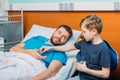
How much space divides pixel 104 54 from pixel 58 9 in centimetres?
100

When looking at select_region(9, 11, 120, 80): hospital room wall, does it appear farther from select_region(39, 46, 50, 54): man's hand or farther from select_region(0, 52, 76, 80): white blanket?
select_region(39, 46, 50, 54): man's hand

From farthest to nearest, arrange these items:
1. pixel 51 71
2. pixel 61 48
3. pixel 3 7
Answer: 1. pixel 3 7
2. pixel 61 48
3. pixel 51 71

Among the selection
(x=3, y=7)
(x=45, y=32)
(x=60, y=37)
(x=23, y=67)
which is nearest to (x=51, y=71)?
(x=23, y=67)

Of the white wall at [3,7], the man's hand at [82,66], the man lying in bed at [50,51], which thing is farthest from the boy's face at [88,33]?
the white wall at [3,7]

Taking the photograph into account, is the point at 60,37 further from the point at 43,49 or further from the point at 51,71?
the point at 51,71

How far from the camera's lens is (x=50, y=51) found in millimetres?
2004

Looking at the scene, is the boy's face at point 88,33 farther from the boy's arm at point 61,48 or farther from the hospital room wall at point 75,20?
the hospital room wall at point 75,20

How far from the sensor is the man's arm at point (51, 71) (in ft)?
5.80

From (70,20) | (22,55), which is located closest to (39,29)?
(70,20)

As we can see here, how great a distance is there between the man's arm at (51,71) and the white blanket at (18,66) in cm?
9

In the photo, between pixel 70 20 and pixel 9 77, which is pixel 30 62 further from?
pixel 70 20

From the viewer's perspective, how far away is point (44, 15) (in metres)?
2.64

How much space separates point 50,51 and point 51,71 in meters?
0.23

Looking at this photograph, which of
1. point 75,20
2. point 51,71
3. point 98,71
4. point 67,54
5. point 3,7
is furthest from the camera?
point 3,7
